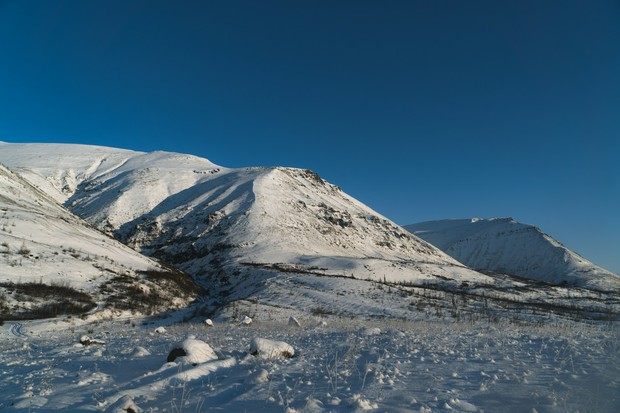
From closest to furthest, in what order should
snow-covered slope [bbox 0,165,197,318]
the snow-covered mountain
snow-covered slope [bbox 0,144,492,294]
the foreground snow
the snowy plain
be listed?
the foreground snow, the snowy plain, snow-covered slope [bbox 0,165,197,318], snow-covered slope [bbox 0,144,492,294], the snow-covered mountain

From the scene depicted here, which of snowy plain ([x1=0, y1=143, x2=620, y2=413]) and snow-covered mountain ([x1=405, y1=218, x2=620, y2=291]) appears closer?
snowy plain ([x1=0, y1=143, x2=620, y2=413])

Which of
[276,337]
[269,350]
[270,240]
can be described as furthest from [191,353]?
[270,240]

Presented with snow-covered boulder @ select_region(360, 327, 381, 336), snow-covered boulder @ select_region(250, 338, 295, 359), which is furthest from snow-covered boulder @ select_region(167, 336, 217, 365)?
snow-covered boulder @ select_region(360, 327, 381, 336)

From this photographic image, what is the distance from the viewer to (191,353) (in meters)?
9.02

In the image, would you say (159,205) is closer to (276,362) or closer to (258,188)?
(258,188)

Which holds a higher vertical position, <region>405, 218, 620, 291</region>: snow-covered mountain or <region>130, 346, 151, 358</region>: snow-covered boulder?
<region>405, 218, 620, 291</region>: snow-covered mountain

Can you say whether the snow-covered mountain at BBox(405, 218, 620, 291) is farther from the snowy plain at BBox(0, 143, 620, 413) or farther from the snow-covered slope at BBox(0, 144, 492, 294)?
the snowy plain at BBox(0, 143, 620, 413)

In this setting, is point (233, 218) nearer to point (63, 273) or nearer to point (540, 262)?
point (63, 273)

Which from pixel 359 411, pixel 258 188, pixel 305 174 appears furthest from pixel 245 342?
pixel 305 174

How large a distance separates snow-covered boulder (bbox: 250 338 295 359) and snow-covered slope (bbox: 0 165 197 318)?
21.1m

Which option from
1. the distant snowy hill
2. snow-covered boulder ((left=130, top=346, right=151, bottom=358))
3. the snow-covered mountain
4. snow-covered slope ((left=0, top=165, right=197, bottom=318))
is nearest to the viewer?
snow-covered boulder ((left=130, top=346, right=151, bottom=358))

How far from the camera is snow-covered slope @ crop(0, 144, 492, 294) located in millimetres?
74812

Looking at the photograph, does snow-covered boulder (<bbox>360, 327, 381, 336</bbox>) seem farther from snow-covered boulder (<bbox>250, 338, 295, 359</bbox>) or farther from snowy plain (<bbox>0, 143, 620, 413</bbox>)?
snow-covered boulder (<bbox>250, 338, 295, 359</bbox>)

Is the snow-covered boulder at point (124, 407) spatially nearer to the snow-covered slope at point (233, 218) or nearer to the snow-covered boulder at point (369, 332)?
the snow-covered boulder at point (369, 332)
